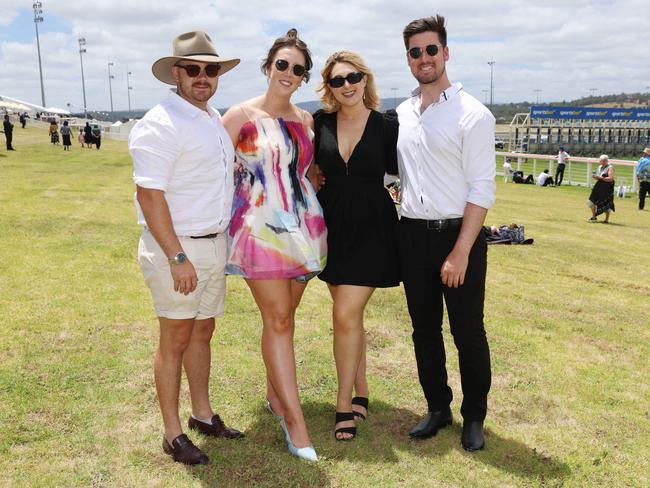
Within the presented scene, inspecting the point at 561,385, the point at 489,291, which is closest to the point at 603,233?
the point at 489,291

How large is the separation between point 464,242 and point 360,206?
636mm

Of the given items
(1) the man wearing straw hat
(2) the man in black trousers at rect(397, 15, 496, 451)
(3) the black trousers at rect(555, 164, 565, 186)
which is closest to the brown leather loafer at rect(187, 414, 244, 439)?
(1) the man wearing straw hat

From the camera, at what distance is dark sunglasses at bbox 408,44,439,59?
342cm

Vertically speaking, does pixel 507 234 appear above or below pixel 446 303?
below

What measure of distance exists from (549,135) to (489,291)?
99.5 m

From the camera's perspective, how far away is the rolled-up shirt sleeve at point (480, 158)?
3.35m

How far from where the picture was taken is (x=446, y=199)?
11.3 ft

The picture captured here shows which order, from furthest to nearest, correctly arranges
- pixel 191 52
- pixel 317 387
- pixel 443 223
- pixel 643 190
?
pixel 643 190, pixel 317 387, pixel 443 223, pixel 191 52

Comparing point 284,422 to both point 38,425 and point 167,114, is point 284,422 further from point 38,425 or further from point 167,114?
point 167,114

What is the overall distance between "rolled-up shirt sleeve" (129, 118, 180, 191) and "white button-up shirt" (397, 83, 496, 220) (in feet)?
4.28

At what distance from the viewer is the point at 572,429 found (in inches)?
158

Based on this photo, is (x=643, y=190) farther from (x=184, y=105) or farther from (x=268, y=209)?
(x=184, y=105)

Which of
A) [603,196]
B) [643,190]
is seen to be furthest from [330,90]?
[643,190]

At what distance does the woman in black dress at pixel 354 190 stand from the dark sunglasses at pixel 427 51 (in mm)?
328
